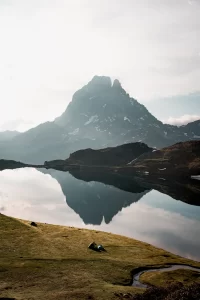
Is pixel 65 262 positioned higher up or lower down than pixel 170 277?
higher up

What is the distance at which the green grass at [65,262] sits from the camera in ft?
130

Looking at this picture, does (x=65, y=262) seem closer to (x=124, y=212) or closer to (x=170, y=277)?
(x=170, y=277)

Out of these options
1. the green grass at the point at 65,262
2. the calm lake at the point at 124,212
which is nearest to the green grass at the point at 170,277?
the green grass at the point at 65,262

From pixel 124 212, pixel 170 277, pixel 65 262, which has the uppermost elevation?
pixel 65 262

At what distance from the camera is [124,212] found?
139 metres

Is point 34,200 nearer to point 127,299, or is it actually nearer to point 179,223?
point 179,223

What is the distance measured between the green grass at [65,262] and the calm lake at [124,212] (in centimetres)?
1878

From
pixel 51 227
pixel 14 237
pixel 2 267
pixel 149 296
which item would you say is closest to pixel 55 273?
pixel 2 267

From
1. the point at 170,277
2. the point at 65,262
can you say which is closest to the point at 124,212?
the point at 65,262

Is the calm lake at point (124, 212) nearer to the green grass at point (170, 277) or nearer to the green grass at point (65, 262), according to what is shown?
the green grass at point (65, 262)

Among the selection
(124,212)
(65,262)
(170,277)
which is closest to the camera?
(170,277)

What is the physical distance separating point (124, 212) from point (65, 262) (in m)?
89.2

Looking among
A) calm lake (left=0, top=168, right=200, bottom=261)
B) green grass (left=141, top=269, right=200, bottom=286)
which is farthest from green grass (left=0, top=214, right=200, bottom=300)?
calm lake (left=0, top=168, right=200, bottom=261)

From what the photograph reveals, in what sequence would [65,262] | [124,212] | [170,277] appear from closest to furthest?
[170,277], [65,262], [124,212]
